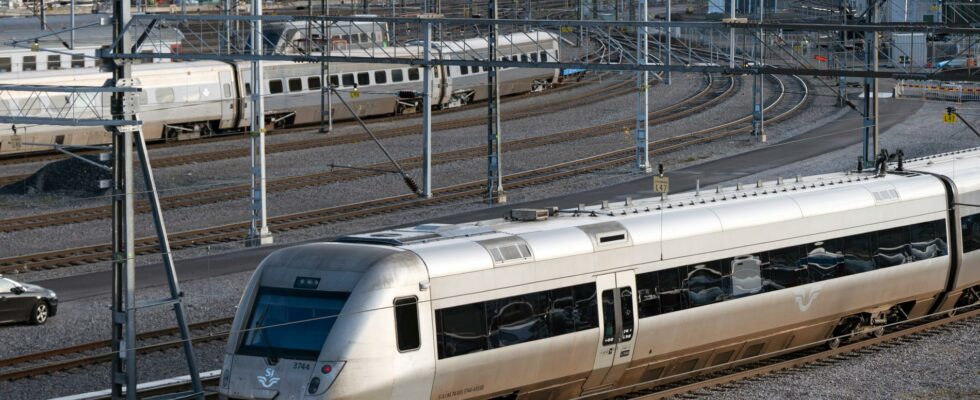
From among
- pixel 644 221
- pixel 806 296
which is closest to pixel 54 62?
pixel 806 296

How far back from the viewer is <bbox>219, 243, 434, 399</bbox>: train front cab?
639 inches

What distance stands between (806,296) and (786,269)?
73 centimetres

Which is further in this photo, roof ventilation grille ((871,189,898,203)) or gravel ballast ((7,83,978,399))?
roof ventilation grille ((871,189,898,203))

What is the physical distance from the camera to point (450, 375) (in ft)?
56.0

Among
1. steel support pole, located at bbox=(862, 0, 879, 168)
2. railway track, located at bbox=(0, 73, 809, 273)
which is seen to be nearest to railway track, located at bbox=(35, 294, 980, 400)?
steel support pole, located at bbox=(862, 0, 879, 168)

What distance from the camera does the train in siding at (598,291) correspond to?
16594 mm

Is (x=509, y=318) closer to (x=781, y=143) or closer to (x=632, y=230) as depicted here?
(x=632, y=230)

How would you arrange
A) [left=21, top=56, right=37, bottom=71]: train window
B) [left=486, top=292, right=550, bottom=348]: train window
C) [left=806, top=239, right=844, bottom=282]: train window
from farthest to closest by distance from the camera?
[left=21, top=56, right=37, bottom=71]: train window, [left=806, top=239, right=844, bottom=282]: train window, [left=486, top=292, right=550, bottom=348]: train window

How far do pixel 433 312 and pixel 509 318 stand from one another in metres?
1.28

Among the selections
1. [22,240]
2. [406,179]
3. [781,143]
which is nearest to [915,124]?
[781,143]

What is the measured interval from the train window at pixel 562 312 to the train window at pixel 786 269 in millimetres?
4116

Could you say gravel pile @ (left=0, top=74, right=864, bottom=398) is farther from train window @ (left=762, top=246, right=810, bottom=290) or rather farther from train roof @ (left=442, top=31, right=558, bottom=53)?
train window @ (left=762, top=246, right=810, bottom=290)

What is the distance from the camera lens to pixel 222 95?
5312 centimetres

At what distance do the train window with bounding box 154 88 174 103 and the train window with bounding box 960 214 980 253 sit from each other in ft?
110
